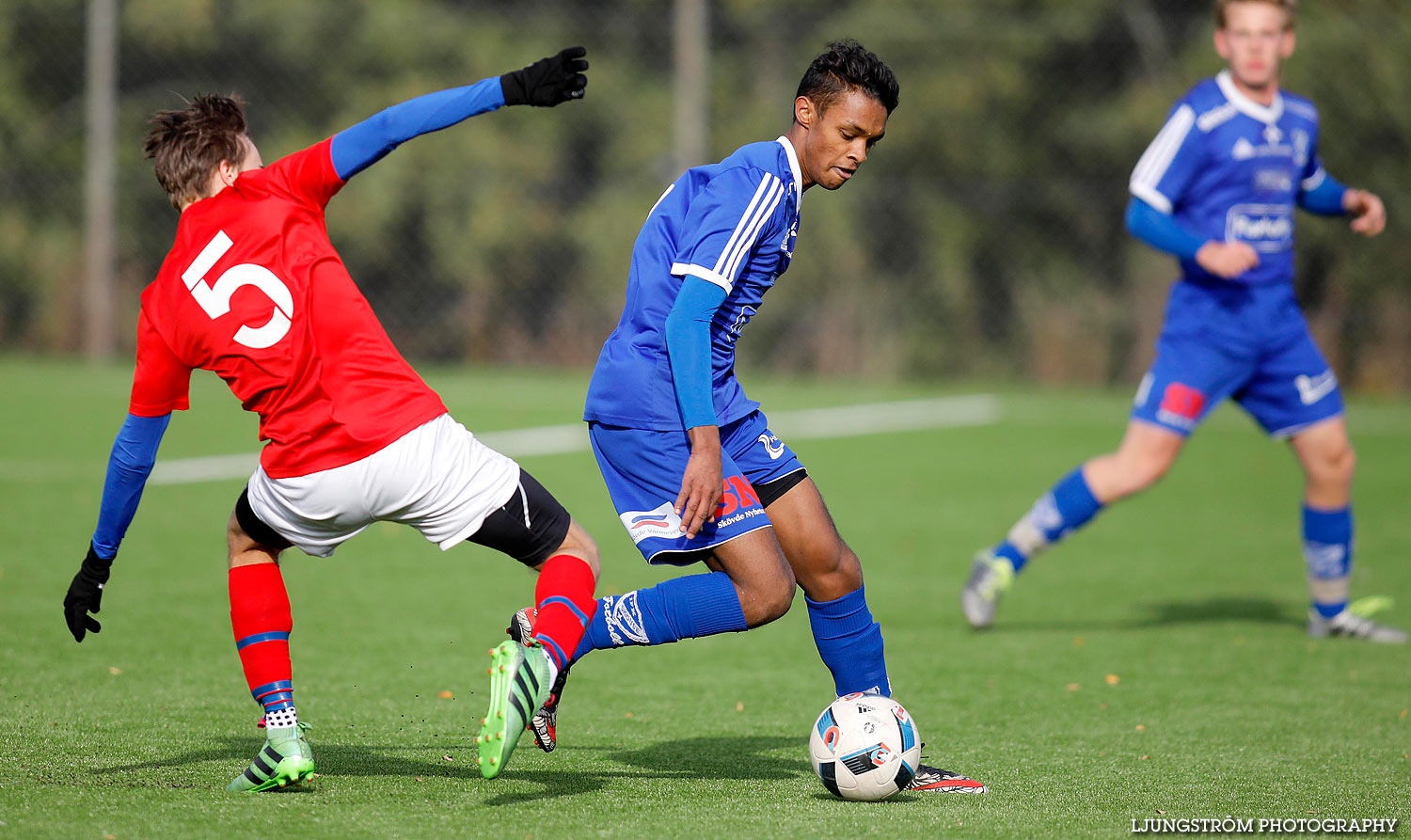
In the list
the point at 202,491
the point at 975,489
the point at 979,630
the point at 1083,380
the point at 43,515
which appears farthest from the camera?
the point at 1083,380

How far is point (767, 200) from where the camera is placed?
3.90 meters

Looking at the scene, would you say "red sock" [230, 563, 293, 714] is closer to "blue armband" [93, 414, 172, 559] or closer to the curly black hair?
"blue armband" [93, 414, 172, 559]

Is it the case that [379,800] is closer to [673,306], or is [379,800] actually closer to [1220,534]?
[673,306]

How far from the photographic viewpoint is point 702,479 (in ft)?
12.4

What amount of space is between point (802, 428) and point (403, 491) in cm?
1003

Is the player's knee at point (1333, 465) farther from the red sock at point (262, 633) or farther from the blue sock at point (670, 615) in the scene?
the red sock at point (262, 633)

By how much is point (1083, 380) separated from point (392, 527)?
11509 mm

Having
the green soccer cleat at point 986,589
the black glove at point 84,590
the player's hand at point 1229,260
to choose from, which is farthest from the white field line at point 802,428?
the black glove at point 84,590

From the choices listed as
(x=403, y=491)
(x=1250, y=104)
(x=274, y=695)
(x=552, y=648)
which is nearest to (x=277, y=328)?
(x=403, y=491)

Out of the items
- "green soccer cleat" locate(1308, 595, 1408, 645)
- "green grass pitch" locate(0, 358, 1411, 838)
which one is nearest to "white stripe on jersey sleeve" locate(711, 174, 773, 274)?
"green grass pitch" locate(0, 358, 1411, 838)

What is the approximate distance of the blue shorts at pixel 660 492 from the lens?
3930 mm

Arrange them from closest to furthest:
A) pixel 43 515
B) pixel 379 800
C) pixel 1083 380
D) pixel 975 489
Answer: pixel 379 800
pixel 43 515
pixel 975 489
pixel 1083 380

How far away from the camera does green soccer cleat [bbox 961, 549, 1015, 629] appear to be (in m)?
6.43

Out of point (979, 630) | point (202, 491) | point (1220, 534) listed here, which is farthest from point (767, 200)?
point (202, 491)
